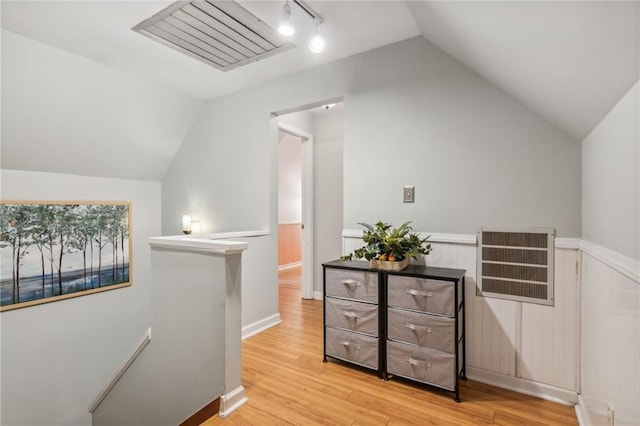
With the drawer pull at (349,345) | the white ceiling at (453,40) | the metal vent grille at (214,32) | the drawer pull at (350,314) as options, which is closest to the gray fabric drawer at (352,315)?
the drawer pull at (350,314)

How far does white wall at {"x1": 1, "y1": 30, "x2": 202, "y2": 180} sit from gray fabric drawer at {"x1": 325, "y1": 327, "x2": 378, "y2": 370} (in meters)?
2.98

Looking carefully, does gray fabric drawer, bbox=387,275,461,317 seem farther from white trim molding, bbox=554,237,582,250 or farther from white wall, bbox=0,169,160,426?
white wall, bbox=0,169,160,426

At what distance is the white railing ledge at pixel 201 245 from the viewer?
6.14 ft

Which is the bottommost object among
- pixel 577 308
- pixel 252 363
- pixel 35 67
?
pixel 252 363

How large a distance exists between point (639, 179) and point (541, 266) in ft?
3.90

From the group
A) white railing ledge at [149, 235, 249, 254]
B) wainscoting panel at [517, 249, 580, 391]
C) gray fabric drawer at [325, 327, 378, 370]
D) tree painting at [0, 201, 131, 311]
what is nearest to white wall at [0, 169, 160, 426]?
tree painting at [0, 201, 131, 311]

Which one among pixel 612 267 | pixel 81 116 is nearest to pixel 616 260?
pixel 612 267

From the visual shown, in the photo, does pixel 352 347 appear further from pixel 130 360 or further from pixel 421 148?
pixel 130 360

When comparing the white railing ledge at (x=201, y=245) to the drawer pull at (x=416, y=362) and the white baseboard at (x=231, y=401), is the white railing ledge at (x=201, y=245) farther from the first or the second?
the drawer pull at (x=416, y=362)

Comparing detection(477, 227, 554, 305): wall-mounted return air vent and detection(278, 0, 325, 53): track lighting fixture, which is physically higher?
detection(278, 0, 325, 53): track lighting fixture

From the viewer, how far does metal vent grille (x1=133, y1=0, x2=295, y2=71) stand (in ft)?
6.21

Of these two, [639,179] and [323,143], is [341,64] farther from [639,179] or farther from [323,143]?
[639,179]

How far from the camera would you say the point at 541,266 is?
195cm

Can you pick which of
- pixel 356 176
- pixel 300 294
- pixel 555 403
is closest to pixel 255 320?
pixel 300 294
